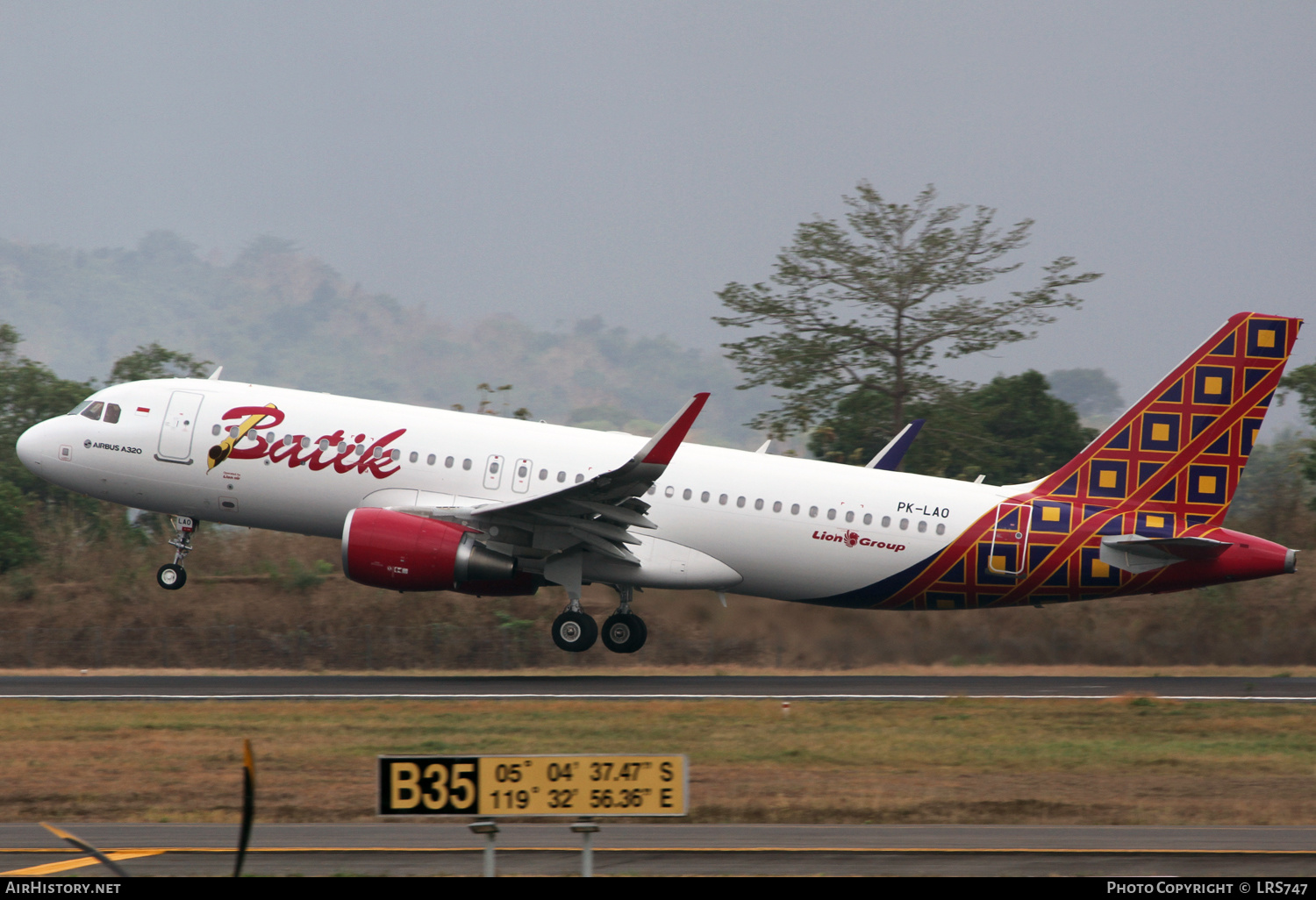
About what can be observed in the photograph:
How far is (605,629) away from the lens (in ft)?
95.7

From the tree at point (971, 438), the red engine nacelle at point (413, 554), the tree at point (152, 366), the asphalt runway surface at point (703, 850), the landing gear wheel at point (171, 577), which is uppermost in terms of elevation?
the tree at point (152, 366)

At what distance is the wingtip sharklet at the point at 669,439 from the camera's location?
24.8m

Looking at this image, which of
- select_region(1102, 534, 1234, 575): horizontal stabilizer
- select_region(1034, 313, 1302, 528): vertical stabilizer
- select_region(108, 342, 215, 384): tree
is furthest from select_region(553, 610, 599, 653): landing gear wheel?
select_region(108, 342, 215, 384): tree

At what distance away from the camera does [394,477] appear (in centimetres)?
2853

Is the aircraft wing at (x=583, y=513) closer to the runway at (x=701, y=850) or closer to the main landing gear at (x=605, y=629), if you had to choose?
the main landing gear at (x=605, y=629)

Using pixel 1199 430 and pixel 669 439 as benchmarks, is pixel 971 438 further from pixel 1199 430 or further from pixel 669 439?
pixel 669 439

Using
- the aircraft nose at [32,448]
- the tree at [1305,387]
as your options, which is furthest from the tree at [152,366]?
the tree at [1305,387]

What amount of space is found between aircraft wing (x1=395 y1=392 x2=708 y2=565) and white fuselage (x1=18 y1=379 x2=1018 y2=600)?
92 cm

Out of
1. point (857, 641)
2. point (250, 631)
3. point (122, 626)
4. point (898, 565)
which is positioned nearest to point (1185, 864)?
point (898, 565)

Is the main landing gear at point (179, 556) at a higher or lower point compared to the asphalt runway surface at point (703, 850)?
higher

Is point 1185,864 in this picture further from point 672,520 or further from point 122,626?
point 122,626

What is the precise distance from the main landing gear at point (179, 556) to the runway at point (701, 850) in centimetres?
1498

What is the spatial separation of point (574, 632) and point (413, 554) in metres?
3.82

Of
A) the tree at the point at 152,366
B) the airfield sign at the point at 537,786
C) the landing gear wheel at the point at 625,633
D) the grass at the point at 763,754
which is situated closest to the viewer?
the airfield sign at the point at 537,786
